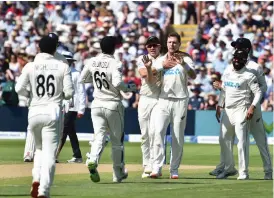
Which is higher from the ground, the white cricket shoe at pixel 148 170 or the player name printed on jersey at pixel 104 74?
the player name printed on jersey at pixel 104 74

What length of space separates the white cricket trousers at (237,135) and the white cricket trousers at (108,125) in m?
2.32

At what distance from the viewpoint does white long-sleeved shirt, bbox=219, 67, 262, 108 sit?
698 inches

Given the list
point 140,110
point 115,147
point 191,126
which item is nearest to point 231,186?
point 115,147

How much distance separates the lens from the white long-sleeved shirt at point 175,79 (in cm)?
1761

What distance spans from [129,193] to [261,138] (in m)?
4.20

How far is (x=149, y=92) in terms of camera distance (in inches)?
738

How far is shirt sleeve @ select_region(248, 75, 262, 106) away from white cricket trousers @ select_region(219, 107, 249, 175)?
0.92 ft

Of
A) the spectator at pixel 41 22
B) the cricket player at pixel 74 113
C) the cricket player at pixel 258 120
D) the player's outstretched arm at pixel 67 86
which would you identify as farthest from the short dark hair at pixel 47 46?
the spectator at pixel 41 22

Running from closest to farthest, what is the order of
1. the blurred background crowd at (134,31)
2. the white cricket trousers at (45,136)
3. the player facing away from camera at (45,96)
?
1. the white cricket trousers at (45,136)
2. the player facing away from camera at (45,96)
3. the blurred background crowd at (134,31)

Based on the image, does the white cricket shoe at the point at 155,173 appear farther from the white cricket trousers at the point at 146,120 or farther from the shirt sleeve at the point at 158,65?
the shirt sleeve at the point at 158,65

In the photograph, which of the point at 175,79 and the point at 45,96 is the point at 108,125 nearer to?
the point at 175,79

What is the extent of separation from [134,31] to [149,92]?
61.8 feet

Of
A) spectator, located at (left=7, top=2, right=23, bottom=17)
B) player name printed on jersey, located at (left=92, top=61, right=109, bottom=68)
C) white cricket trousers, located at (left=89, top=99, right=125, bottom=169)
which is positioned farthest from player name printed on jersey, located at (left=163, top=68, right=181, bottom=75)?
spectator, located at (left=7, top=2, right=23, bottom=17)

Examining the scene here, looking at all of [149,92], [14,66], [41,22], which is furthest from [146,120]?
[41,22]
